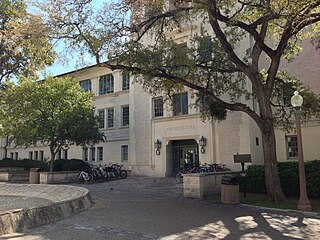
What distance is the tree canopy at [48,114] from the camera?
899 inches

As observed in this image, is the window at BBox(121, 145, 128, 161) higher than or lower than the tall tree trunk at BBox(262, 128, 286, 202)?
higher

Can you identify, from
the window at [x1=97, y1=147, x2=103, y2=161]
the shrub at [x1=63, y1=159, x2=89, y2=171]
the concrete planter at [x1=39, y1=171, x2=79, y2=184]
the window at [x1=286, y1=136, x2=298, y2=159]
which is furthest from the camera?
the window at [x1=97, y1=147, x2=103, y2=161]

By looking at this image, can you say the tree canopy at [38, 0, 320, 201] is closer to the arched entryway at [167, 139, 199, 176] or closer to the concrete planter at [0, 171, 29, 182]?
the arched entryway at [167, 139, 199, 176]

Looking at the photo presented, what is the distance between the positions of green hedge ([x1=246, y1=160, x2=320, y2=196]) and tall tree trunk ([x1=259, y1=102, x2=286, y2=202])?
1.74m

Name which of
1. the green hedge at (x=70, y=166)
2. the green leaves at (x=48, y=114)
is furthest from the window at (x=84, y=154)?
the green leaves at (x=48, y=114)

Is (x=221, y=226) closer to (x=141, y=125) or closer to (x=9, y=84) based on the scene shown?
(x=141, y=125)

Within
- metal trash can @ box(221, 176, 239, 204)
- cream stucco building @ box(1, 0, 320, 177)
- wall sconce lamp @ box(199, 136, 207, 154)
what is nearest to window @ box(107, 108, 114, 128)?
cream stucco building @ box(1, 0, 320, 177)

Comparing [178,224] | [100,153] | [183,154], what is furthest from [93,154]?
[178,224]

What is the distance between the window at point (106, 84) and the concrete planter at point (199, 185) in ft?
65.2

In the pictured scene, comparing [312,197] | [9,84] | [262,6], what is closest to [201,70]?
[262,6]

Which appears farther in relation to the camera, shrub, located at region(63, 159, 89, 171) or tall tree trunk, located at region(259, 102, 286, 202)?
shrub, located at region(63, 159, 89, 171)

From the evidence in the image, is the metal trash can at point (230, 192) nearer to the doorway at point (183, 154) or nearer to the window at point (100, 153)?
the doorway at point (183, 154)

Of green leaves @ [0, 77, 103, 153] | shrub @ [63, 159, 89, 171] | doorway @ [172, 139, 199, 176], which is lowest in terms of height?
shrub @ [63, 159, 89, 171]

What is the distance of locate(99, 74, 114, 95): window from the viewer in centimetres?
3256
